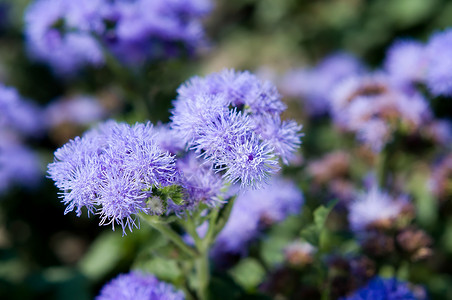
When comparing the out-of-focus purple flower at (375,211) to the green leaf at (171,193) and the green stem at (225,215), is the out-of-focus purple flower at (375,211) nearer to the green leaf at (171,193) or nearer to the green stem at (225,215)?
the green stem at (225,215)

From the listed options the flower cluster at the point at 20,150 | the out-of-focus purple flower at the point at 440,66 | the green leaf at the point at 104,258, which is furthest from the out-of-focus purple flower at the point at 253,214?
the flower cluster at the point at 20,150

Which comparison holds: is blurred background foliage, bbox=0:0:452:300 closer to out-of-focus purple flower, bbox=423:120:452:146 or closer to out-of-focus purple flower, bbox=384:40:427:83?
out-of-focus purple flower, bbox=423:120:452:146

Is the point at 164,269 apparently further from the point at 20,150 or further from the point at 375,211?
the point at 20,150

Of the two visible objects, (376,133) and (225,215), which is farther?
(376,133)

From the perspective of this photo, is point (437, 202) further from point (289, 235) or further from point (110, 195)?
point (110, 195)

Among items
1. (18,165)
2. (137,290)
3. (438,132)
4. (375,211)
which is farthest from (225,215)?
(18,165)

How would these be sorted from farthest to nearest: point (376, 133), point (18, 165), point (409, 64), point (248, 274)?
point (18, 165) < point (409, 64) < point (376, 133) < point (248, 274)

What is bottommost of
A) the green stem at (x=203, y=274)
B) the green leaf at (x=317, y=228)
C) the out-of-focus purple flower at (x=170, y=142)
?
the green stem at (x=203, y=274)
